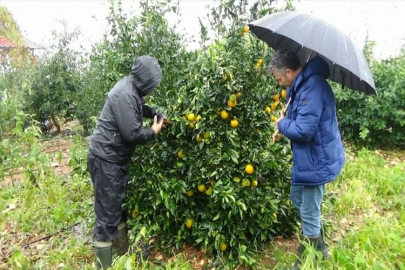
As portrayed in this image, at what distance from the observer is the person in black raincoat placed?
238cm

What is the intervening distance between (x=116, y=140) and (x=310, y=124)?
4.61 feet

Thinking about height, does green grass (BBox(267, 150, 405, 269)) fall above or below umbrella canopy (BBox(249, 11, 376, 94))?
below

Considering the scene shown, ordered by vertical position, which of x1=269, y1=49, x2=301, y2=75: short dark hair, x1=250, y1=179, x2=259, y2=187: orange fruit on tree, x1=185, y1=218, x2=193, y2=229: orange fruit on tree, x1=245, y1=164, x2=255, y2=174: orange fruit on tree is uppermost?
x1=269, y1=49, x2=301, y2=75: short dark hair

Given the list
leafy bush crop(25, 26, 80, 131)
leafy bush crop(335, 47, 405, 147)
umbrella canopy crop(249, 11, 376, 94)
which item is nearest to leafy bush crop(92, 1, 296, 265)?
umbrella canopy crop(249, 11, 376, 94)

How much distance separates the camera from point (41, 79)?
7574 millimetres

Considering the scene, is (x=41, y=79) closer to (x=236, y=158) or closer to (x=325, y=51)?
(x=236, y=158)

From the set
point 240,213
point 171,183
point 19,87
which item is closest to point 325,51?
point 240,213

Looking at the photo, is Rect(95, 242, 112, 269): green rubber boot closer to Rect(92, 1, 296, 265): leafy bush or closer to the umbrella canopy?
Rect(92, 1, 296, 265): leafy bush

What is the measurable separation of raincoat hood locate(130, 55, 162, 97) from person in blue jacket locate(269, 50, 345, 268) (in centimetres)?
85

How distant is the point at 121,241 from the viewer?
2.86m

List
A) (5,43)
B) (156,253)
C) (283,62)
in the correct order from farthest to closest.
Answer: (5,43), (156,253), (283,62)

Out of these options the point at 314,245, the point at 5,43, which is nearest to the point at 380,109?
the point at 314,245

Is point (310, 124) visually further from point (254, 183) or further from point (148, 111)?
point (148, 111)

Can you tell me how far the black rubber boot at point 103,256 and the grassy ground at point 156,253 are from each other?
0.23m
